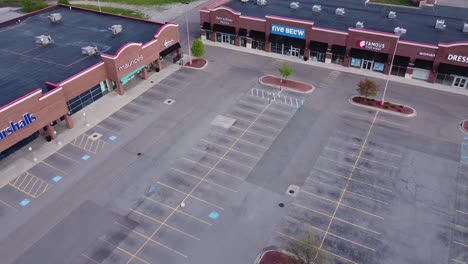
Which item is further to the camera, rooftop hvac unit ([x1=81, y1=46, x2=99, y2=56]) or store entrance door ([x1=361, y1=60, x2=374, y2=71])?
store entrance door ([x1=361, y1=60, x2=374, y2=71])

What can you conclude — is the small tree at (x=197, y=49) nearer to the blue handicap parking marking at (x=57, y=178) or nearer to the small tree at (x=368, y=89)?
the small tree at (x=368, y=89)

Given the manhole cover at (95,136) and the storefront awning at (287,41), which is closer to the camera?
the manhole cover at (95,136)

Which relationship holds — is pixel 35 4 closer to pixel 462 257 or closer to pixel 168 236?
pixel 168 236

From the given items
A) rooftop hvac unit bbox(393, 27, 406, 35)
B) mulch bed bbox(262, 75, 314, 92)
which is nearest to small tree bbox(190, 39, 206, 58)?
mulch bed bbox(262, 75, 314, 92)

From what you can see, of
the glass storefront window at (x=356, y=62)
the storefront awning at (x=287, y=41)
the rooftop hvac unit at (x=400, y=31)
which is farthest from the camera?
the storefront awning at (x=287, y=41)

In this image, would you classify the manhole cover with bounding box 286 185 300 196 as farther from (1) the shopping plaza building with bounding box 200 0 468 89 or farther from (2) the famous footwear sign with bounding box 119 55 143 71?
(2) the famous footwear sign with bounding box 119 55 143 71

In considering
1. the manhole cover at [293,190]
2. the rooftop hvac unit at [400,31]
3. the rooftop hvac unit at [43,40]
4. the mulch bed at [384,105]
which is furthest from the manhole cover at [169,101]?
the rooftop hvac unit at [400,31]

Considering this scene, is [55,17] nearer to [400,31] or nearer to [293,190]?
[293,190]
